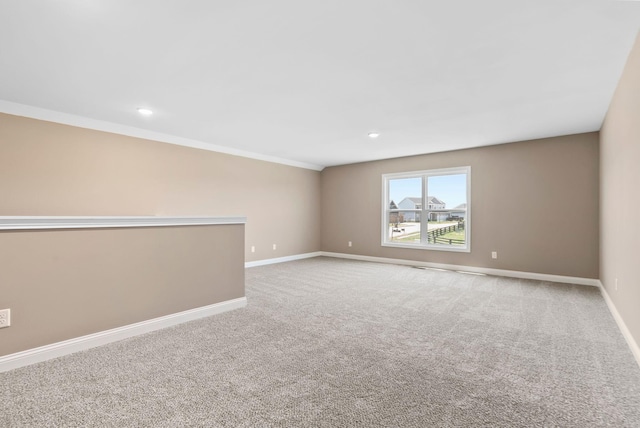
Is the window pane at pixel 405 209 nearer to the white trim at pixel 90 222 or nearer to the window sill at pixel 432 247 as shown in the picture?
the window sill at pixel 432 247

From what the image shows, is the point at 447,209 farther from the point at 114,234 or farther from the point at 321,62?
the point at 114,234

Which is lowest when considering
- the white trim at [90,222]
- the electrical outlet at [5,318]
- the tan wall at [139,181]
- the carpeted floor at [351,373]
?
the carpeted floor at [351,373]

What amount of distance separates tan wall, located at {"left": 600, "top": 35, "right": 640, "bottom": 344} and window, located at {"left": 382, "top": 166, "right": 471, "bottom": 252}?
2.15m

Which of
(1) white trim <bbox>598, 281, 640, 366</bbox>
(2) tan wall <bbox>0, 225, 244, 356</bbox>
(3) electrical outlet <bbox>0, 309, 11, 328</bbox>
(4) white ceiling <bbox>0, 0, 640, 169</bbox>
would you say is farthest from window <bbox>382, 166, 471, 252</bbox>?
(3) electrical outlet <bbox>0, 309, 11, 328</bbox>

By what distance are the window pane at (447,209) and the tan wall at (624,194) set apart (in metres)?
2.15

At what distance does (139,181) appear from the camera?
4602 mm

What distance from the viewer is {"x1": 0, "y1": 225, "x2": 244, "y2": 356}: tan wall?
2107 millimetres

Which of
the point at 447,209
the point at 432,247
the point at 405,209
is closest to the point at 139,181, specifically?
the point at 405,209

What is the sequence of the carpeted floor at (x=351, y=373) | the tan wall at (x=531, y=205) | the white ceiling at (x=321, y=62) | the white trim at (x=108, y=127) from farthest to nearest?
the tan wall at (x=531, y=205) < the white trim at (x=108, y=127) < the white ceiling at (x=321, y=62) < the carpeted floor at (x=351, y=373)

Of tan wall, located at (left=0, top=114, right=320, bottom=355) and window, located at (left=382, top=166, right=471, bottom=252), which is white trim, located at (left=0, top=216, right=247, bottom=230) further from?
window, located at (left=382, top=166, right=471, bottom=252)

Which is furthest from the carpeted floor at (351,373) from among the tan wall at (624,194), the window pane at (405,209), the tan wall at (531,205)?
the window pane at (405,209)

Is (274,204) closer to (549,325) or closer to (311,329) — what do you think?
(311,329)

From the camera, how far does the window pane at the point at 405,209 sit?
6477mm

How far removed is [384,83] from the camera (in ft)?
9.77
